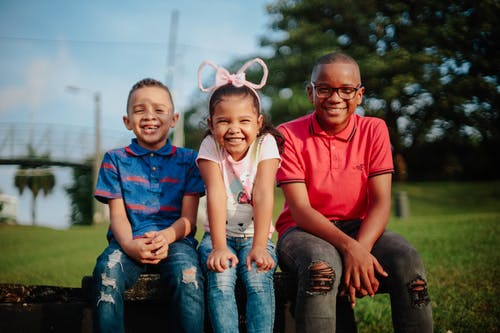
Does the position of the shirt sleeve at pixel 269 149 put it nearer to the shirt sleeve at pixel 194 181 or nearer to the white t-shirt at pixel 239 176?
the white t-shirt at pixel 239 176

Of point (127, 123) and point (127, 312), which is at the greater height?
point (127, 123)

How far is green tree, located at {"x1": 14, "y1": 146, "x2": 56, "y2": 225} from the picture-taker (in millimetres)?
15170

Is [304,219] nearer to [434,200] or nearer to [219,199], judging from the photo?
[219,199]

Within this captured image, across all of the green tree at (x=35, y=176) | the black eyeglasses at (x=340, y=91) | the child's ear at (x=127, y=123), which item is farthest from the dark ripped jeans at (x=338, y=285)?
the green tree at (x=35, y=176)

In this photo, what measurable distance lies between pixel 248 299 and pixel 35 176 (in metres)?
17.4

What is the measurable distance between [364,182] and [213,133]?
34.4 inches

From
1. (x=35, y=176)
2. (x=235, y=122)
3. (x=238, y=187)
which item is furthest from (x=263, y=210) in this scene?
(x=35, y=176)

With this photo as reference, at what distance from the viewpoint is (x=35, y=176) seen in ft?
56.1

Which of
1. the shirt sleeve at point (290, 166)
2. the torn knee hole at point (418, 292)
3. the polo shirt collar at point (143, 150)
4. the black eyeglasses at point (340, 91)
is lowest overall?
the torn knee hole at point (418, 292)

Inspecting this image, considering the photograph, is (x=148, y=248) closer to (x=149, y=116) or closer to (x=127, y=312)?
(x=127, y=312)

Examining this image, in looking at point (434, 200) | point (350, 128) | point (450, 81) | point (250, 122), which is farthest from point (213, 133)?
point (434, 200)

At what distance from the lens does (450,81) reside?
1013 cm

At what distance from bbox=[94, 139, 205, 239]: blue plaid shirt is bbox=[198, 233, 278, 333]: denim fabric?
485mm

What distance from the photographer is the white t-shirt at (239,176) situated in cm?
220
